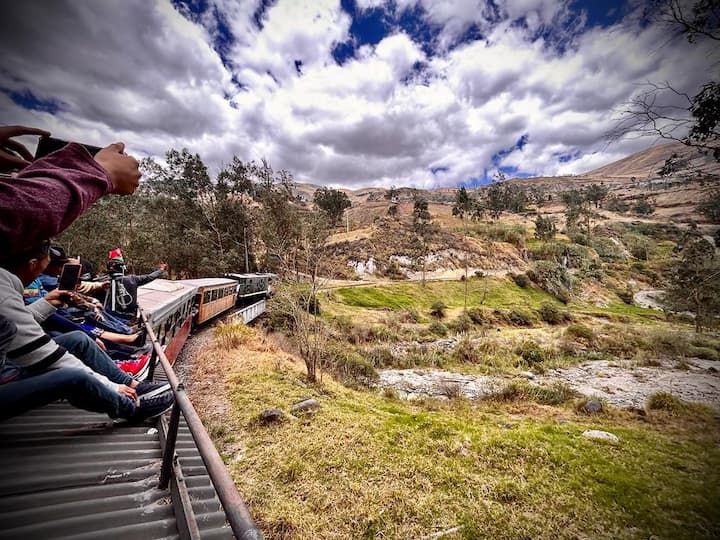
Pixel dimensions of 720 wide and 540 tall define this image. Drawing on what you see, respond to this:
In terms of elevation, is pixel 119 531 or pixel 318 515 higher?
pixel 119 531

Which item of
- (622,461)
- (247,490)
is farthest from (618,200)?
(247,490)

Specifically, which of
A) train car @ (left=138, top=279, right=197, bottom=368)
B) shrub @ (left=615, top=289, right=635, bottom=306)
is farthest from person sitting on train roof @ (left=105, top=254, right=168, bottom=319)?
shrub @ (left=615, top=289, right=635, bottom=306)

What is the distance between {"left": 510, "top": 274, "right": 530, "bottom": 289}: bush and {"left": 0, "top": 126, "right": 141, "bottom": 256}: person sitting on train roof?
154 ft

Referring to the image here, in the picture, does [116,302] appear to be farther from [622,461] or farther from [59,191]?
[622,461]

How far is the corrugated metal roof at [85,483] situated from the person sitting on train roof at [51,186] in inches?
69.7

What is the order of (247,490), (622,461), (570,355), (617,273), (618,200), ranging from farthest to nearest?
(618,200)
(617,273)
(570,355)
(622,461)
(247,490)

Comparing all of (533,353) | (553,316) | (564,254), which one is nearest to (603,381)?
(533,353)

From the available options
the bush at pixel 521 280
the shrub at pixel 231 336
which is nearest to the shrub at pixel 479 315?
the bush at pixel 521 280

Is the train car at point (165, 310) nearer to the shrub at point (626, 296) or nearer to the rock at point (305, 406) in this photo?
the rock at point (305, 406)

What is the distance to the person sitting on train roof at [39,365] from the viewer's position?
1742mm

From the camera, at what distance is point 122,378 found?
282cm

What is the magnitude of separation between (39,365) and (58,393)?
0.24m

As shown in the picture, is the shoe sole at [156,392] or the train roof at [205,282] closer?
the shoe sole at [156,392]

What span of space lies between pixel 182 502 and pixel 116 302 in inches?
166
